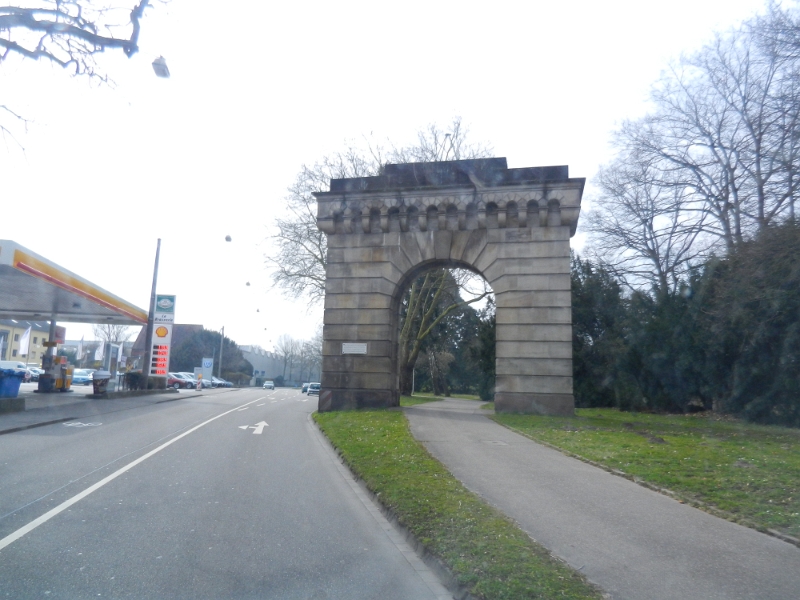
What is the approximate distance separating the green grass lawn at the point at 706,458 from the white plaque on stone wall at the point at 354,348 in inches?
236

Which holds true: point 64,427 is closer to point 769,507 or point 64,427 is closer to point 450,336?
point 769,507

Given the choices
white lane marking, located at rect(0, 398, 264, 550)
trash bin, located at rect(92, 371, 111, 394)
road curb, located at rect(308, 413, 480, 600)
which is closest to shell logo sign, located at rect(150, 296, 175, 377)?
trash bin, located at rect(92, 371, 111, 394)

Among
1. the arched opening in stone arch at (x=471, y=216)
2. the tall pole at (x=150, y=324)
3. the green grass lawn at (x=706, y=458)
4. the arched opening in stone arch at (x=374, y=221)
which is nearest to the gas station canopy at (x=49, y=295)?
the tall pole at (x=150, y=324)

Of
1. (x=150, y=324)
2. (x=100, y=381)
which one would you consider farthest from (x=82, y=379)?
(x=100, y=381)

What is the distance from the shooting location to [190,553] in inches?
272

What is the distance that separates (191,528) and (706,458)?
29.2 feet

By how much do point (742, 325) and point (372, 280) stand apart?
12268mm

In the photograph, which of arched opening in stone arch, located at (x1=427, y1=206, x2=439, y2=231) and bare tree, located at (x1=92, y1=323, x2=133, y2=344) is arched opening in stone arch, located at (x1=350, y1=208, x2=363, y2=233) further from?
bare tree, located at (x1=92, y1=323, x2=133, y2=344)

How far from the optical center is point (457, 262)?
24750 millimetres

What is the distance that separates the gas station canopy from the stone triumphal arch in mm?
9873

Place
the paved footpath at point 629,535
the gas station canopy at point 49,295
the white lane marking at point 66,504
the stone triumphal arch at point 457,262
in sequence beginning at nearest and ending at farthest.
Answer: the paved footpath at point 629,535, the white lane marking at point 66,504, the stone triumphal arch at point 457,262, the gas station canopy at point 49,295

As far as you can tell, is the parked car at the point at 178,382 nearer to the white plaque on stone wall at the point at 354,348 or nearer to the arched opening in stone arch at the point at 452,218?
the white plaque on stone wall at the point at 354,348

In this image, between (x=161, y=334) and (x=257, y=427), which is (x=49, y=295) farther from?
(x=257, y=427)

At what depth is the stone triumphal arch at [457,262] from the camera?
2286 cm
